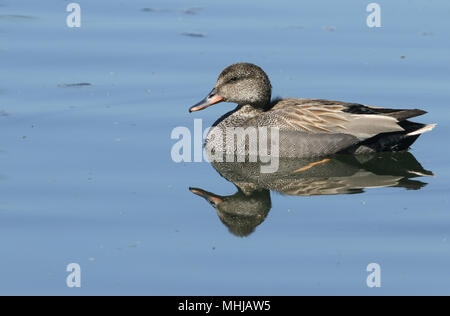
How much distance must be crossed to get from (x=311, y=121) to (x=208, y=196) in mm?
1962

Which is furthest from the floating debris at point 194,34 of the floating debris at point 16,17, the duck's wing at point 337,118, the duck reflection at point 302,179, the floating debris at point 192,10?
the duck reflection at point 302,179

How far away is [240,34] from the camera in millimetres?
13633

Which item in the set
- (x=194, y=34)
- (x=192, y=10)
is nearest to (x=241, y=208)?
(x=194, y=34)

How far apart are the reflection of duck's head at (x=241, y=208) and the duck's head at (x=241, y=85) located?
1.78 metres

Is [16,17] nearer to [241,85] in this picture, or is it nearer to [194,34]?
[194,34]

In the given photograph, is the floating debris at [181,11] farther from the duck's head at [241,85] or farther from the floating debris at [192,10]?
the duck's head at [241,85]

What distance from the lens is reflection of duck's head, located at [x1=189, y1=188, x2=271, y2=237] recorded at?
8484mm

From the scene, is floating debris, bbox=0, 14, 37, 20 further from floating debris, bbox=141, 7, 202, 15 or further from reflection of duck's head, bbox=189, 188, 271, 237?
reflection of duck's head, bbox=189, 188, 271, 237

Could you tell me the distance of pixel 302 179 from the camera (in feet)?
31.8

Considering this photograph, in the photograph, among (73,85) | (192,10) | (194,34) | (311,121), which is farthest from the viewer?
(192,10)

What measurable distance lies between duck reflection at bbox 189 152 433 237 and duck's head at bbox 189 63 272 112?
95cm

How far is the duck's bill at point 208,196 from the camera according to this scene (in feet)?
29.7

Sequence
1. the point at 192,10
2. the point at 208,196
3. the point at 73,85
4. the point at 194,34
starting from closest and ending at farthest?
the point at 208,196
the point at 73,85
the point at 194,34
the point at 192,10

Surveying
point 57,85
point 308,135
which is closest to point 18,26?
point 57,85
